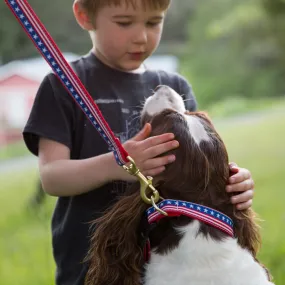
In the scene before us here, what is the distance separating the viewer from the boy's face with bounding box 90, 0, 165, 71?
2188mm

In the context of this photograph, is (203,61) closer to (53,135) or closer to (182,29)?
(182,29)

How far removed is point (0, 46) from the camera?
4.41m

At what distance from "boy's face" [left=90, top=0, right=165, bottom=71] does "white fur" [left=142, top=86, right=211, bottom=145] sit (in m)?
0.20

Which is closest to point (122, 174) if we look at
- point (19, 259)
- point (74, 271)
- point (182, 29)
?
point (74, 271)

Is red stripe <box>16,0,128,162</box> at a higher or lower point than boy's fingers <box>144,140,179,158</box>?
higher

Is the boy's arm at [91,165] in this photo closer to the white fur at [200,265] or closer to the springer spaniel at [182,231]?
the springer spaniel at [182,231]

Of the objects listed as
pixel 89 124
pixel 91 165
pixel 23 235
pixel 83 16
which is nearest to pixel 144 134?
pixel 91 165

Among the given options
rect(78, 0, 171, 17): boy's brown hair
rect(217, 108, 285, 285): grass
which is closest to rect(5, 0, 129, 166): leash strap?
rect(78, 0, 171, 17): boy's brown hair

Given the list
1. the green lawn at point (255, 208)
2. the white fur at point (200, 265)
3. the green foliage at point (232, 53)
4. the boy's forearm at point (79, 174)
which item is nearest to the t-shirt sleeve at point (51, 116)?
the boy's forearm at point (79, 174)

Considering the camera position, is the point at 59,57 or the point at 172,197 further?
the point at 172,197

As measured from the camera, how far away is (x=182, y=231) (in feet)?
6.31

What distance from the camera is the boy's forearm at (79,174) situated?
2027mm

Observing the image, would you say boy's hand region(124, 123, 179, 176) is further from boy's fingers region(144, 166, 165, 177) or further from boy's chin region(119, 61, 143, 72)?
boy's chin region(119, 61, 143, 72)

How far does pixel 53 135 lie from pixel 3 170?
10.8ft
